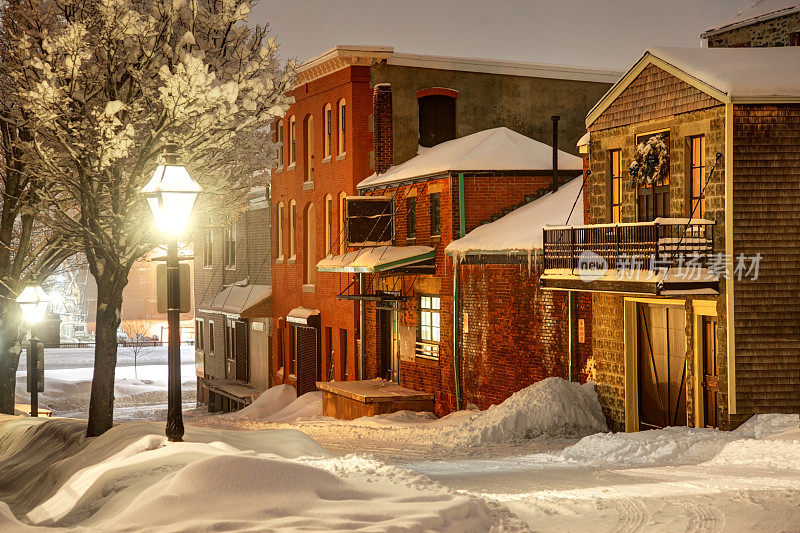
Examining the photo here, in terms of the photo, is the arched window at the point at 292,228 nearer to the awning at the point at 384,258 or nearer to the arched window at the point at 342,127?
the arched window at the point at 342,127

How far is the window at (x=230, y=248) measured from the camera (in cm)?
4131

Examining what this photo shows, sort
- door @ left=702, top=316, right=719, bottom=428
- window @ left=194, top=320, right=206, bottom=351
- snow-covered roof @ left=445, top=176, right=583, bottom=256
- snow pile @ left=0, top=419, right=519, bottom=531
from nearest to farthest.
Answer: snow pile @ left=0, top=419, right=519, bottom=531 < door @ left=702, top=316, right=719, bottom=428 < snow-covered roof @ left=445, top=176, right=583, bottom=256 < window @ left=194, top=320, right=206, bottom=351

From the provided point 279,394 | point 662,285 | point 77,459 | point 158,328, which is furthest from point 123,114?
point 158,328

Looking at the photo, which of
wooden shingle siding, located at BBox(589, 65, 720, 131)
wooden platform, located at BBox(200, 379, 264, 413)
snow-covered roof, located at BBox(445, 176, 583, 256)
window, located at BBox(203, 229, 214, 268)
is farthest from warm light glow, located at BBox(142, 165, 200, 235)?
window, located at BBox(203, 229, 214, 268)

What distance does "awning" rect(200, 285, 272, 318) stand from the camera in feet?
120

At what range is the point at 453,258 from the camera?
77.2 feet

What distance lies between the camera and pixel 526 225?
21797 millimetres

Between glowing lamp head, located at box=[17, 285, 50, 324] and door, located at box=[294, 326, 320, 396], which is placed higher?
glowing lamp head, located at box=[17, 285, 50, 324]

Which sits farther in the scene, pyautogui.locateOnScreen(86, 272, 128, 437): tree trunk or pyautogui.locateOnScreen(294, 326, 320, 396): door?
pyautogui.locateOnScreen(294, 326, 320, 396): door

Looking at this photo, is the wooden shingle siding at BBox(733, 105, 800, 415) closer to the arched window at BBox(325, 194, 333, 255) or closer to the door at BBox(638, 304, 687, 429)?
the door at BBox(638, 304, 687, 429)

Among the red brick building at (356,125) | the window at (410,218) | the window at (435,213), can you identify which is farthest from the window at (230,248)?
the window at (435,213)

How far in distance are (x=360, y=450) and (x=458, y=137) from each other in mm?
16050

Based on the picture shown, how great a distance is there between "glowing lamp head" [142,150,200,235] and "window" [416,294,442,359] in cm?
1493

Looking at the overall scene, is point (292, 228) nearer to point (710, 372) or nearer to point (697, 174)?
point (697, 174)
